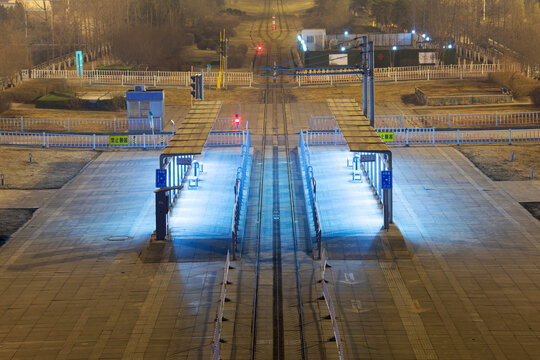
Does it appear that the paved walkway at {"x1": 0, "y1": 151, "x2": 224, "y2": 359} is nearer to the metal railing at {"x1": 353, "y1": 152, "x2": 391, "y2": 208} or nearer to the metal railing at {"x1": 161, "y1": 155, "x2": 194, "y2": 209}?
the metal railing at {"x1": 161, "y1": 155, "x2": 194, "y2": 209}

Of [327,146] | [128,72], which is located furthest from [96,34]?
[327,146]

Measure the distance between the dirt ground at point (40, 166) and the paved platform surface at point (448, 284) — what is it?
10.6 meters

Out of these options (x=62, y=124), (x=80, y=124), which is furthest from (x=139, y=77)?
(x=80, y=124)

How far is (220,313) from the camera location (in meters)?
17.0

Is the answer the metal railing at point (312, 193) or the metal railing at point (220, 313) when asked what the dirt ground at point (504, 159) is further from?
the metal railing at point (220, 313)

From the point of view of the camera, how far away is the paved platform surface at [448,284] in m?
16.1

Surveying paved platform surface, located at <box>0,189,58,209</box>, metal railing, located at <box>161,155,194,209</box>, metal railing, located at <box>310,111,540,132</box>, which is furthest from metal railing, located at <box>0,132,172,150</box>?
metal railing, located at <box>310,111,540,132</box>

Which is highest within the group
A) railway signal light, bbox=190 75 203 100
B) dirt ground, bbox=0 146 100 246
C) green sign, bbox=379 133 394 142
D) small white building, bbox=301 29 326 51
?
small white building, bbox=301 29 326 51

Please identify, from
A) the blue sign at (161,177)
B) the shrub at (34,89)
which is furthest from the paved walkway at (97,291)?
the shrub at (34,89)

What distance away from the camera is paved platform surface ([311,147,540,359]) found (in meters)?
16.1

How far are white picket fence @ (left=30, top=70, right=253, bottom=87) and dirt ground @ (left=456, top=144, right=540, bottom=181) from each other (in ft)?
79.1

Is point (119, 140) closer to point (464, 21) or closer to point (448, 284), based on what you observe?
point (448, 284)

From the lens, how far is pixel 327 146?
36906 millimetres

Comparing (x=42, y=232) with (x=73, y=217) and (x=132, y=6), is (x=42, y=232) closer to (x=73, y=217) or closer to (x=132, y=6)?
(x=73, y=217)
